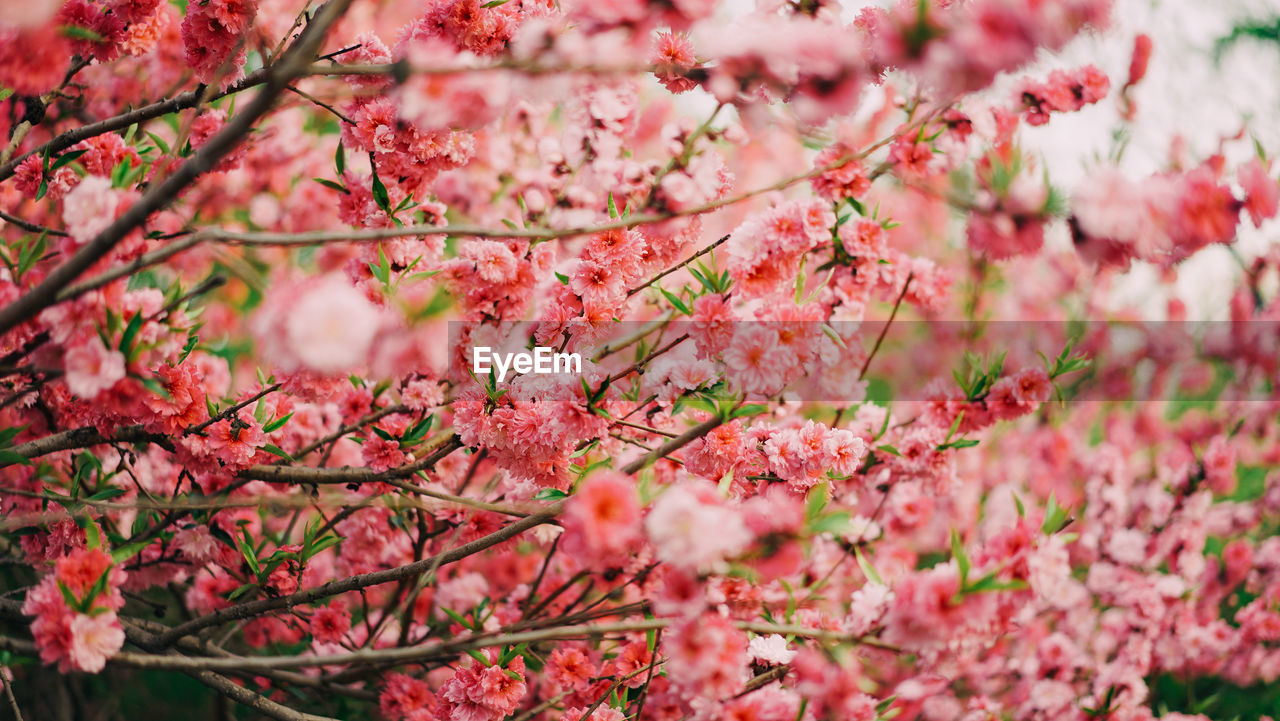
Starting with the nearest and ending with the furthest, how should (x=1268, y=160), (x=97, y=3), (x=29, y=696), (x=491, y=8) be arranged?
(x=1268, y=160)
(x=491, y=8)
(x=97, y=3)
(x=29, y=696)

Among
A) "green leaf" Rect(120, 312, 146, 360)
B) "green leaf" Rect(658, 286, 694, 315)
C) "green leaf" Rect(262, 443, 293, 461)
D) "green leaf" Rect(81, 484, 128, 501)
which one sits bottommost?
"green leaf" Rect(81, 484, 128, 501)

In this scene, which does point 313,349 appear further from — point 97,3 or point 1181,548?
point 1181,548

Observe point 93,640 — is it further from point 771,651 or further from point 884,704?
point 884,704

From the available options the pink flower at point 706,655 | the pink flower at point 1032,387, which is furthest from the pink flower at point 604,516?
the pink flower at point 1032,387

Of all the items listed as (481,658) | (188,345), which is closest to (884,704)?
(481,658)

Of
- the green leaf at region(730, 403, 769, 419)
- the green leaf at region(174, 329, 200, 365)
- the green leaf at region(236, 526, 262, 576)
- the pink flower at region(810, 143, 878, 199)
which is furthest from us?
the pink flower at region(810, 143, 878, 199)

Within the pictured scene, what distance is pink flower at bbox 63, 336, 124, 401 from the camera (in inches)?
43.5

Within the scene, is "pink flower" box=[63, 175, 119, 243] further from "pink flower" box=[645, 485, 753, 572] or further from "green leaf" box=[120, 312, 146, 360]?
"pink flower" box=[645, 485, 753, 572]

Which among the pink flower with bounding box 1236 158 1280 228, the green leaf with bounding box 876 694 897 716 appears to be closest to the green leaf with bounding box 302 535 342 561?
the green leaf with bounding box 876 694 897 716

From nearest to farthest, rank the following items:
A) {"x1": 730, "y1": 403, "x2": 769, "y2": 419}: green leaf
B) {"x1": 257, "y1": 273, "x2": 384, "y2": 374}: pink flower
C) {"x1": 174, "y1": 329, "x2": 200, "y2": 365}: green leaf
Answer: {"x1": 257, "y1": 273, "x2": 384, "y2": 374}: pink flower
{"x1": 730, "y1": 403, "x2": 769, "y2": 419}: green leaf
{"x1": 174, "y1": 329, "x2": 200, "y2": 365}: green leaf

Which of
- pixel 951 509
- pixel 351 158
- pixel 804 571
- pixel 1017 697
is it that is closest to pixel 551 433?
pixel 804 571

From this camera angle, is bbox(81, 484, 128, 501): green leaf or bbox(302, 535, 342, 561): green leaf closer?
bbox(81, 484, 128, 501): green leaf

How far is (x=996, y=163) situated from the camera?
117 centimetres

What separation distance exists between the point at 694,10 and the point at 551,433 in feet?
2.75
